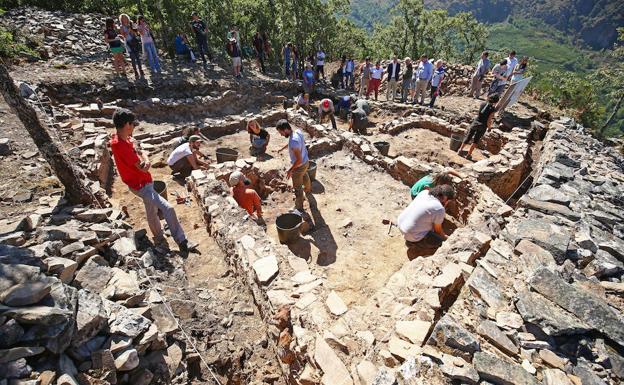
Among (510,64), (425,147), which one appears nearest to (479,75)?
(510,64)

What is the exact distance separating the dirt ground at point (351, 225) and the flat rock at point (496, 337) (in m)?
1.90

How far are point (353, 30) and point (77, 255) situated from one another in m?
32.9

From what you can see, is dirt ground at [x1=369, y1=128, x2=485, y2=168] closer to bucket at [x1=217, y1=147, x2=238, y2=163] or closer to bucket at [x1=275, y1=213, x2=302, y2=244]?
bucket at [x1=217, y1=147, x2=238, y2=163]

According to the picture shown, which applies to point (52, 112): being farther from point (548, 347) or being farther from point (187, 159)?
point (548, 347)

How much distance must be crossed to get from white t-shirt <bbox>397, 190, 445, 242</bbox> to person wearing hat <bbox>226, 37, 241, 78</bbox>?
10.6m

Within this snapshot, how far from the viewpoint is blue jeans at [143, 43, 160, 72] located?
11117 mm

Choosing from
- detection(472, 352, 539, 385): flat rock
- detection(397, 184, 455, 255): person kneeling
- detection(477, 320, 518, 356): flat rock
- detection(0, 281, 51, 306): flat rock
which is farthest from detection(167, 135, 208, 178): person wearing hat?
detection(472, 352, 539, 385): flat rock

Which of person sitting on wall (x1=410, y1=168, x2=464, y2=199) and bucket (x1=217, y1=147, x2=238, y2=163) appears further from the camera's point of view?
bucket (x1=217, y1=147, x2=238, y2=163)

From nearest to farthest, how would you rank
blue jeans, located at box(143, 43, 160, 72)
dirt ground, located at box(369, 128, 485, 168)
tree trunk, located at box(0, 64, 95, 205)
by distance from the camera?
tree trunk, located at box(0, 64, 95, 205) → dirt ground, located at box(369, 128, 485, 168) → blue jeans, located at box(143, 43, 160, 72)

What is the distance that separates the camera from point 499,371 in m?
2.18

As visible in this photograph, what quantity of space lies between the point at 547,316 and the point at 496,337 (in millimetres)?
445

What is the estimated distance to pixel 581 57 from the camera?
330 feet

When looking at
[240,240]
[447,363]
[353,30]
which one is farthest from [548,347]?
[353,30]

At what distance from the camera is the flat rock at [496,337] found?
7.87 ft
